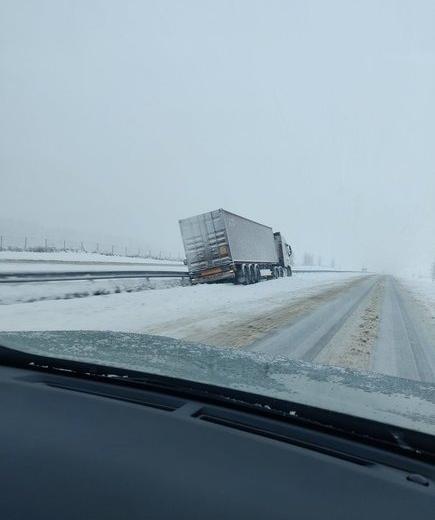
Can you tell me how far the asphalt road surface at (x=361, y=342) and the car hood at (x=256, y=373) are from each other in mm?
3578

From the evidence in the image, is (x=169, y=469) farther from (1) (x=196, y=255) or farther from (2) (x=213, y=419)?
(1) (x=196, y=255)

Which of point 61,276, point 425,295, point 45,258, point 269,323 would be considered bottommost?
point 425,295

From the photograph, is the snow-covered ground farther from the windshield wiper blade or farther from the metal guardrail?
the windshield wiper blade

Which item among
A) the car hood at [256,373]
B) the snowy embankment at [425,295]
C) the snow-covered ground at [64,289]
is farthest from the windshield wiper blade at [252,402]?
the snowy embankment at [425,295]

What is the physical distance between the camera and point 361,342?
858 cm

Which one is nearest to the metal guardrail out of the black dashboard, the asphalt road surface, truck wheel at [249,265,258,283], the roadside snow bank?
the asphalt road surface

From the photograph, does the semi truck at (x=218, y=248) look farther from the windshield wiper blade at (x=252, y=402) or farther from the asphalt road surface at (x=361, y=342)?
the windshield wiper blade at (x=252, y=402)

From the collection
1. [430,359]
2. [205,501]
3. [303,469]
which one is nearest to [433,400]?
[303,469]

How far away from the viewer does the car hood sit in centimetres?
225

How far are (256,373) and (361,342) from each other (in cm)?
620

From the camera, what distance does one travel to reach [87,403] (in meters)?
2.38

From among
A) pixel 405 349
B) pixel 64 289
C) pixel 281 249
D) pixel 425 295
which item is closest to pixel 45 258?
pixel 281 249

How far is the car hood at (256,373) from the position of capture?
225cm

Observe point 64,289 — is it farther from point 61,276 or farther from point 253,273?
point 253,273
